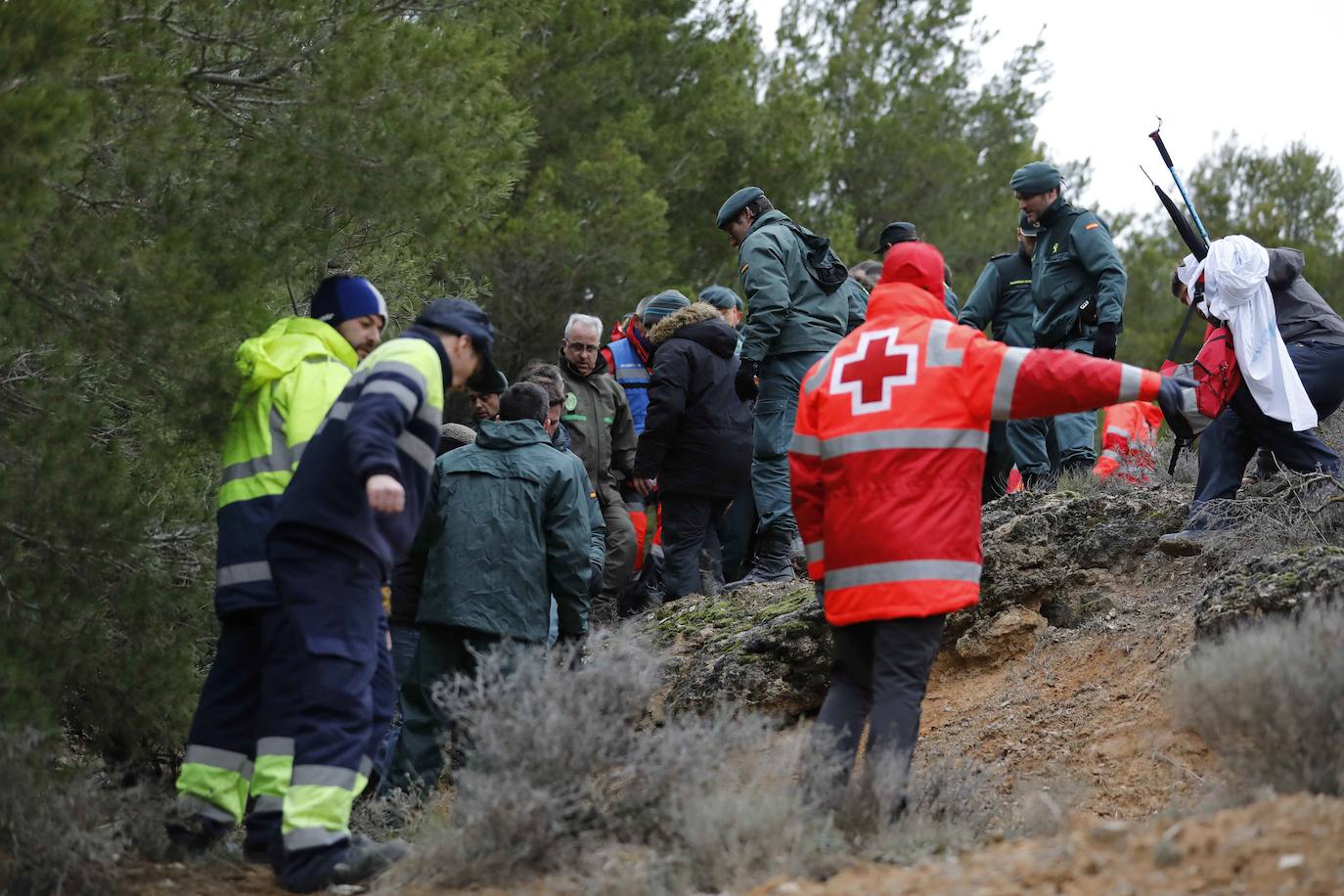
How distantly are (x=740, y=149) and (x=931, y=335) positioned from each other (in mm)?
13238

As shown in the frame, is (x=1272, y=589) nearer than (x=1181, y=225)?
Yes

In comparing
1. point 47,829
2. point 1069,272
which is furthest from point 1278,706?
point 1069,272

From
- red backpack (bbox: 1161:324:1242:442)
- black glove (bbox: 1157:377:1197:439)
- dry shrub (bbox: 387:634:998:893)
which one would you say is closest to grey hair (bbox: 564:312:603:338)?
red backpack (bbox: 1161:324:1242:442)

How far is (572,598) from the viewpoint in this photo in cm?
661

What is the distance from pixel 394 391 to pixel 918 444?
1.73 meters

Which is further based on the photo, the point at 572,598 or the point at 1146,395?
the point at 572,598

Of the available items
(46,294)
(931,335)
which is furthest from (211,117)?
(931,335)

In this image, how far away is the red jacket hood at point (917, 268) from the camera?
556 cm

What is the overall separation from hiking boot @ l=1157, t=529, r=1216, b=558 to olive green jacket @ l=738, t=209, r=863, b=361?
217cm

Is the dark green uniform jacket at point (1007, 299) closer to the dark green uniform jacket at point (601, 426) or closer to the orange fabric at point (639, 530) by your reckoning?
the dark green uniform jacket at point (601, 426)

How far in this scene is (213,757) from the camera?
5516 mm

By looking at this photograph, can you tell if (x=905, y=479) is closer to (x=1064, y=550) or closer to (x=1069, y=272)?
(x=1064, y=550)

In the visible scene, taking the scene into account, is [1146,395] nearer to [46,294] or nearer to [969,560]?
[969,560]

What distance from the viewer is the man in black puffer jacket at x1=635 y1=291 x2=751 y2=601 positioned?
8.89 meters
